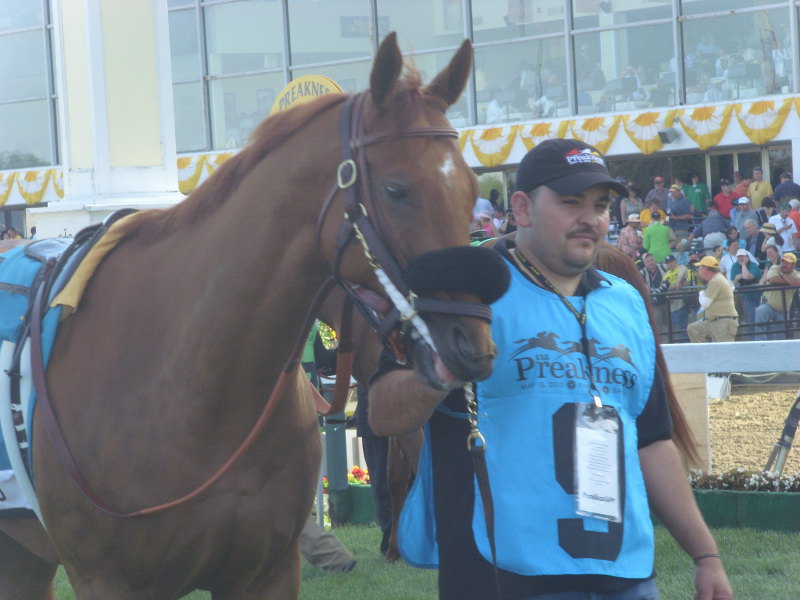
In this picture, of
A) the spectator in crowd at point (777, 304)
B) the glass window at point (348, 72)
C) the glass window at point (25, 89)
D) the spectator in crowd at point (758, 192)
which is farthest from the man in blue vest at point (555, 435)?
the glass window at point (25, 89)

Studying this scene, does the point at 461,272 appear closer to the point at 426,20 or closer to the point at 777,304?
the point at 777,304

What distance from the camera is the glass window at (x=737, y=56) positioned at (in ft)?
62.4

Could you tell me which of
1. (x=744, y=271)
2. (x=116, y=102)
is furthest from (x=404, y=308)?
(x=744, y=271)

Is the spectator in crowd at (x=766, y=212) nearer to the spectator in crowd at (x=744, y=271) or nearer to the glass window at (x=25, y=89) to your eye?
the spectator in crowd at (x=744, y=271)

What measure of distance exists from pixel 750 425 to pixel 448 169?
7.19 m

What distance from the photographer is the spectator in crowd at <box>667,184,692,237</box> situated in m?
16.9

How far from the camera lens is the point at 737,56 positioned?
766 inches

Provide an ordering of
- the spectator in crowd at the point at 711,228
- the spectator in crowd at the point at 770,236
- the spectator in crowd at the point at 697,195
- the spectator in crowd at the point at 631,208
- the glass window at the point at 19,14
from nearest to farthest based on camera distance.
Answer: the spectator in crowd at the point at 770,236
the spectator in crowd at the point at 711,228
the spectator in crowd at the point at 631,208
the spectator in crowd at the point at 697,195
the glass window at the point at 19,14

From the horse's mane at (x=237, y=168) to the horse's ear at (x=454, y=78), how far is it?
0.76 ft

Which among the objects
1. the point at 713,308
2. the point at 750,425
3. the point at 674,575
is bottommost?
the point at 750,425

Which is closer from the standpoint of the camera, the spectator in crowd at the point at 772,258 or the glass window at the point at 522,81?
the spectator in crowd at the point at 772,258

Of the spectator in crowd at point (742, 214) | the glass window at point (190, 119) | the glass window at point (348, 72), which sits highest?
the glass window at point (348, 72)

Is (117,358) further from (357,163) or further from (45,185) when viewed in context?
(45,185)

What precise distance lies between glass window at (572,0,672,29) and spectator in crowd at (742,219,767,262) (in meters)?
6.97
